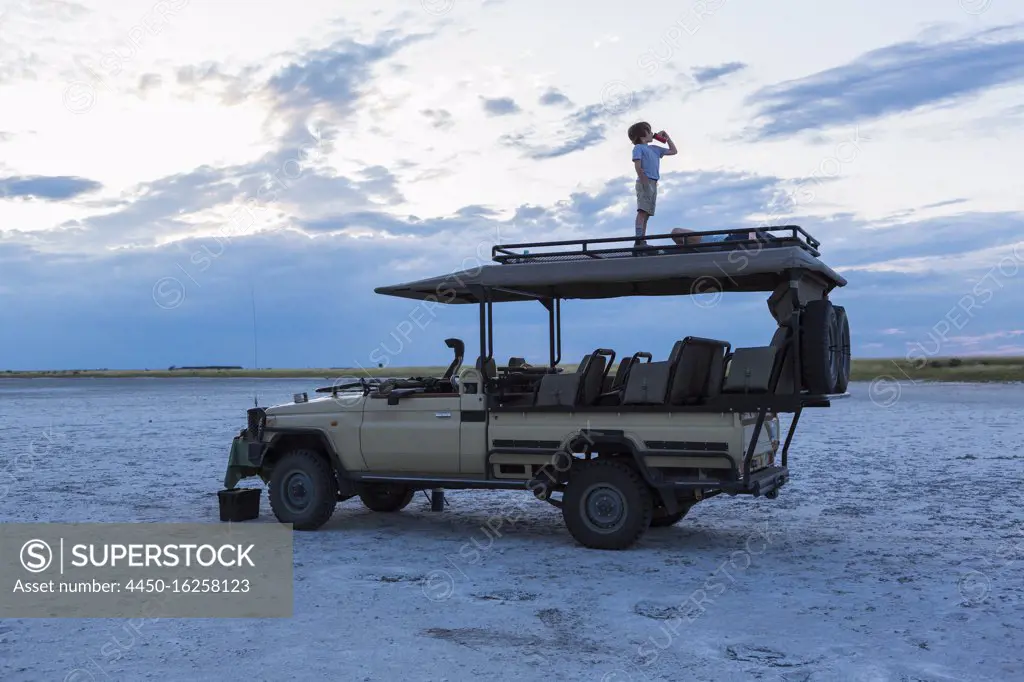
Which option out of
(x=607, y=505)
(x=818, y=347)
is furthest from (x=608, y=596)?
(x=818, y=347)

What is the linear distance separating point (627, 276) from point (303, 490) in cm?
424

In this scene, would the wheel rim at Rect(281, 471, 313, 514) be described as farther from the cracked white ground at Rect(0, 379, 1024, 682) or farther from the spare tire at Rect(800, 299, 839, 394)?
the spare tire at Rect(800, 299, 839, 394)

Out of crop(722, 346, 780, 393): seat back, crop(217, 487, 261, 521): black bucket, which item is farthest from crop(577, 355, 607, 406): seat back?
crop(217, 487, 261, 521): black bucket

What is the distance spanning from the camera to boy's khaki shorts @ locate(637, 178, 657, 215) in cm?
1046

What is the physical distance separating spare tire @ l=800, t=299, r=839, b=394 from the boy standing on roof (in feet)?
8.06

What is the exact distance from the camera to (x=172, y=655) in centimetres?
612

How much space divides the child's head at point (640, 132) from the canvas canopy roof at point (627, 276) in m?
1.60

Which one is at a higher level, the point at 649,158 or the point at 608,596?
the point at 649,158

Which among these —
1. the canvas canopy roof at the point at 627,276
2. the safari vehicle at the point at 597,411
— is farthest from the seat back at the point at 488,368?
the canvas canopy roof at the point at 627,276

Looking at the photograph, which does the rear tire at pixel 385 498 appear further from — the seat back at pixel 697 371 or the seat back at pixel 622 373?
the seat back at pixel 697 371

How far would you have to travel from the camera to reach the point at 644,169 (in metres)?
10.5

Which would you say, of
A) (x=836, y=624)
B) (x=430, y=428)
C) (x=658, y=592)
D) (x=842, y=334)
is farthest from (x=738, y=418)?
(x=430, y=428)

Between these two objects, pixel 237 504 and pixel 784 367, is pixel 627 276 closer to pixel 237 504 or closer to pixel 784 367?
pixel 784 367

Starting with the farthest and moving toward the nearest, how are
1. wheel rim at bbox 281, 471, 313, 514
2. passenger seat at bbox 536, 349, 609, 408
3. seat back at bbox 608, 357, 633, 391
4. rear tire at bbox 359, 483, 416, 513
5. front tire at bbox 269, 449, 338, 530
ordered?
rear tire at bbox 359, 483, 416, 513, wheel rim at bbox 281, 471, 313, 514, front tire at bbox 269, 449, 338, 530, seat back at bbox 608, 357, 633, 391, passenger seat at bbox 536, 349, 609, 408
